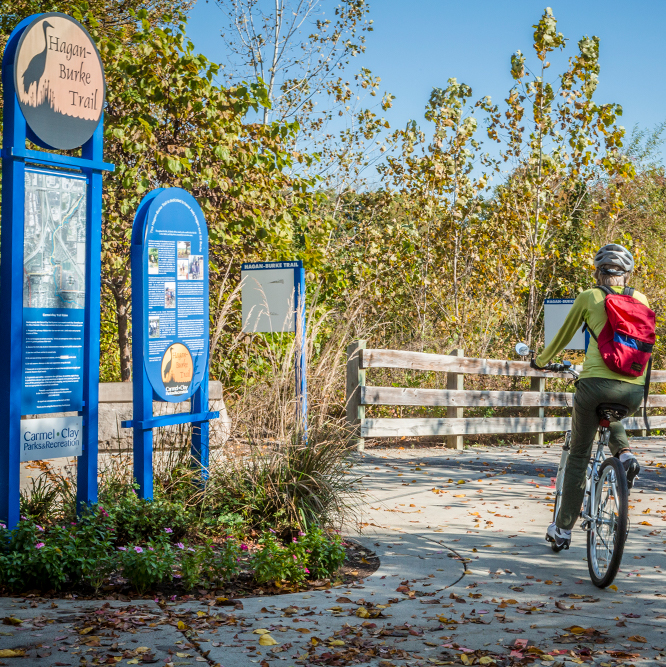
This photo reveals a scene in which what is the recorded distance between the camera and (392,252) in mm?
13961

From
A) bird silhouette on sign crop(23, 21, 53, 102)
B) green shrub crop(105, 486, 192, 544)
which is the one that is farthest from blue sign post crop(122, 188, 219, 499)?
bird silhouette on sign crop(23, 21, 53, 102)

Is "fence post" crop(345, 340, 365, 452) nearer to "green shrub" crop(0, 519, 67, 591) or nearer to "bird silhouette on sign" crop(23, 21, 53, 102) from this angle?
"bird silhouette on sign" crop(23, 21, 53, 102)

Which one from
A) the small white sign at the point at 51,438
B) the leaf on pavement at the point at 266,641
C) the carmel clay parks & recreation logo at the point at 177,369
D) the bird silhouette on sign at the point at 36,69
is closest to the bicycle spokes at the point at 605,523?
the leaf on pavement at the point at 266,641

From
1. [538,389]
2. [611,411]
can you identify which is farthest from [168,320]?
[538,389]

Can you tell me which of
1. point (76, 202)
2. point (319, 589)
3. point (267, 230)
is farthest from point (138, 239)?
point (267, 230)

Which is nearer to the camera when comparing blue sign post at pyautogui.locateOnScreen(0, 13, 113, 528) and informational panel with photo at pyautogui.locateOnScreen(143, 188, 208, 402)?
blue sign post at pyautogui.locateOnScreen(0, 13, 113, 528)

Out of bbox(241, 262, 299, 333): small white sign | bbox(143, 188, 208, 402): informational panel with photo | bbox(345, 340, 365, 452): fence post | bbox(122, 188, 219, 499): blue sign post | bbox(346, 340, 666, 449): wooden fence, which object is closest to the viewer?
bbox(122, 188, 219, 499): blue sign post

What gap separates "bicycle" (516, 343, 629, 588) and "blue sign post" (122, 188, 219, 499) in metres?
2.34

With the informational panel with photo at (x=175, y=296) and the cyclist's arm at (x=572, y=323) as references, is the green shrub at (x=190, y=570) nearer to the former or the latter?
the informational panel with photo at (x=175, y=296)

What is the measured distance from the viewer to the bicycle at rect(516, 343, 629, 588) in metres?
4.16

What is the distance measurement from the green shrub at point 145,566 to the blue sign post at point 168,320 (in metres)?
0.91

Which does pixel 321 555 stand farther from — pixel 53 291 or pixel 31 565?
pixel 53 291

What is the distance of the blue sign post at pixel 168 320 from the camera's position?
5102mm

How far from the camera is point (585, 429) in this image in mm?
4570
